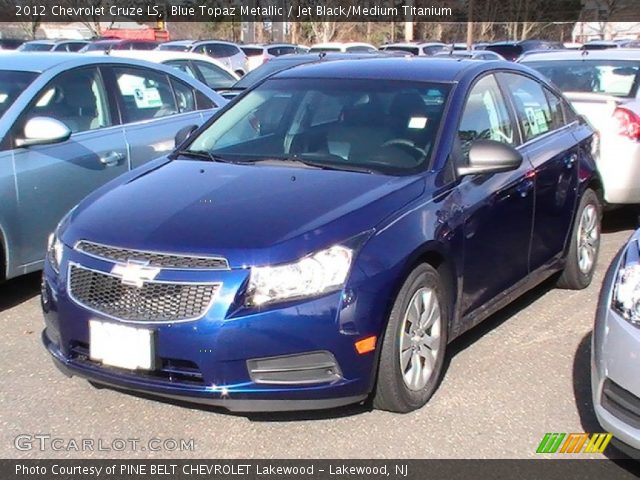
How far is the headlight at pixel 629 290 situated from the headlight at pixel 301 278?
3.48 feet

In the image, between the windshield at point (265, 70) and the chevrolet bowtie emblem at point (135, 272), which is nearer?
the chevrolet bowtie emblem at point (135, 272)

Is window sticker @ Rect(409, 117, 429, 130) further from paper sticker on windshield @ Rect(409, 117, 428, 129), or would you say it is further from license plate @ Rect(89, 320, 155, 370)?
license plate @ Rect(89, 320, 155, 370)

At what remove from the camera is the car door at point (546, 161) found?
4.84 metres

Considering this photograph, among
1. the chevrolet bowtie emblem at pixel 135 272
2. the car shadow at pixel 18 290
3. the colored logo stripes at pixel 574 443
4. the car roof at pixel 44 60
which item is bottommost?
the car shadow at pixel 18 290

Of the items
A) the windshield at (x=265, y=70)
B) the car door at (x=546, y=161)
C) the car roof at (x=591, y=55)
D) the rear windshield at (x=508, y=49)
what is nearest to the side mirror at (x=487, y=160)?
the car door at (x=546, y=161)

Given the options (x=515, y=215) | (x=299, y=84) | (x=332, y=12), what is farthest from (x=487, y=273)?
(x=332, y=12)

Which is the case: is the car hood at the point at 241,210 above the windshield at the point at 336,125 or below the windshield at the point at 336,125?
below

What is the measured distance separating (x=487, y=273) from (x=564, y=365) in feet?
2.17

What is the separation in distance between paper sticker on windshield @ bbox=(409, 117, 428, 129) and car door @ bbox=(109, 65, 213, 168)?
2.49 metres

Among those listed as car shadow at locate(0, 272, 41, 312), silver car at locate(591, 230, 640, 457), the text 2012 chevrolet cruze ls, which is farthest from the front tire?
car shadow at locate(0, 272, 41, 312)

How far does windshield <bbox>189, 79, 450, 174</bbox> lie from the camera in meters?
4.18

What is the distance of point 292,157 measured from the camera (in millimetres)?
4316

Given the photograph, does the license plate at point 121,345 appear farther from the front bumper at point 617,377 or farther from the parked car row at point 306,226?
the front bumper at point 617,377
